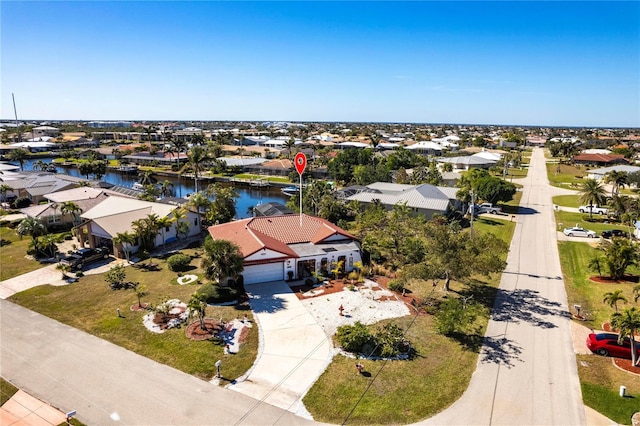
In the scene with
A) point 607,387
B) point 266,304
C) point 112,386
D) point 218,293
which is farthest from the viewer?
point 218,293

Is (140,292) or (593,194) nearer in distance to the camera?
(140,292)

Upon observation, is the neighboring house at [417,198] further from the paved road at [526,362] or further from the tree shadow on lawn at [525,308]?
the tree shadow on lawn at [525,308]

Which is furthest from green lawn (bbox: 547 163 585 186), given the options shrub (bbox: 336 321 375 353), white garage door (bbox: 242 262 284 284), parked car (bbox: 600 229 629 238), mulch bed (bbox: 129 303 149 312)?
mulch bed (bbox: 129 303 149 312)

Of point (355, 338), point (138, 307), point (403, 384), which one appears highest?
point (355, 338)

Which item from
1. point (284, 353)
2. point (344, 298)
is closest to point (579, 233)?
point (344, 298)

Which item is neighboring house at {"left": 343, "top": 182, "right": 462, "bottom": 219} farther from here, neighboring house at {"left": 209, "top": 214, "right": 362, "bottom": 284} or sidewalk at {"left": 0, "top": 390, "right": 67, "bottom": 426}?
sidewalk at {"left": 0, "top": 390, "right": 67, "bottom": 426}

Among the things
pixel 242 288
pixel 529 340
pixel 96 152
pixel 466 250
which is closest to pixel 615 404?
pixel 529 340

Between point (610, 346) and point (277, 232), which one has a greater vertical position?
point (277, 232)

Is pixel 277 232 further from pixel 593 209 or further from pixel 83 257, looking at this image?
pixel 593 209
